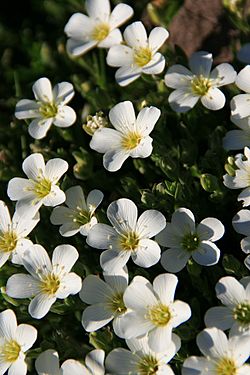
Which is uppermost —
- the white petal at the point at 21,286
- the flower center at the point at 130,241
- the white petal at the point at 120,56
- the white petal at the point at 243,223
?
the white petal at the point at 120,56

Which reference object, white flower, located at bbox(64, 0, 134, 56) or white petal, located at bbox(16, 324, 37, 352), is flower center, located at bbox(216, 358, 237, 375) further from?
white flower, located at bbox(64, 0, 134, 56)

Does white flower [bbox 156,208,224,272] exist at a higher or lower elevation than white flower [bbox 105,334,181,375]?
higher

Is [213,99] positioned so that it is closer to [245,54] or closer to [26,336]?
[245,54]

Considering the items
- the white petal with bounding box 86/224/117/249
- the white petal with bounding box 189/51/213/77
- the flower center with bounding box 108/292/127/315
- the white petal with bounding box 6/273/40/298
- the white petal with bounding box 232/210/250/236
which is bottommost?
the white petal with bounding box 6/273/40/298

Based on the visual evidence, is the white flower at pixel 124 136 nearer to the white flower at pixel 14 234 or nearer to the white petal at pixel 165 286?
the white flower at pixel 14 234

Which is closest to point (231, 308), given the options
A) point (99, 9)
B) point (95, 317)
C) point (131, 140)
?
point (95, 317)

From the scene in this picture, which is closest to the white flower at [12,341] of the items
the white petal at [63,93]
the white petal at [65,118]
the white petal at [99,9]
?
the white petal at [65,118]

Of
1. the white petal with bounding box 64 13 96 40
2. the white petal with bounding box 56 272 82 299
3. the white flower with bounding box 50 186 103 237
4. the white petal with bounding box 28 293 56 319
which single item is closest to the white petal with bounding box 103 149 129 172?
the white flower with bounding box 50 186 103 237
